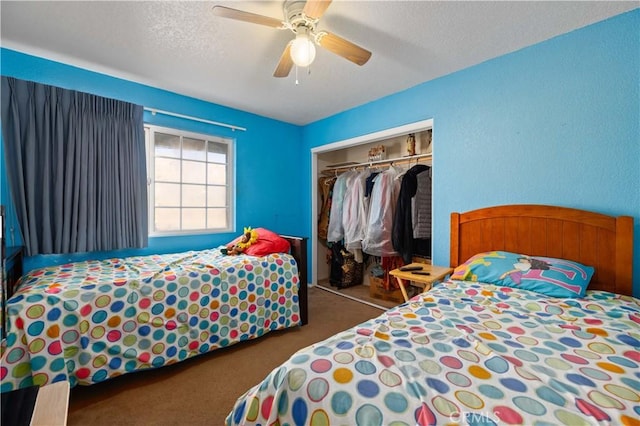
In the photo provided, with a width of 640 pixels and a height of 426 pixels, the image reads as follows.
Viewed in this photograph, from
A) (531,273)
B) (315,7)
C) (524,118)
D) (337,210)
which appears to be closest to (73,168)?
(315,7)

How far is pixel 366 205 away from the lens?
3.27 metres

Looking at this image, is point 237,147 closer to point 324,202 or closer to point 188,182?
point 188,182

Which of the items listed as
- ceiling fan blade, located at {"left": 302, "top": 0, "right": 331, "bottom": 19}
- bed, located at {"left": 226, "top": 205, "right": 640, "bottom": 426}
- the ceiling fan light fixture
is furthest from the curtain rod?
bed, located at {"left": 226, "top": 205, "right": 640, "bottom": 426}

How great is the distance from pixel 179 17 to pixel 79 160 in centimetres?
141

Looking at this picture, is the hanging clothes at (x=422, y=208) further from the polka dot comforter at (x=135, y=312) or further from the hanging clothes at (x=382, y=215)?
the polka dot comforter at (x=135, y=312)

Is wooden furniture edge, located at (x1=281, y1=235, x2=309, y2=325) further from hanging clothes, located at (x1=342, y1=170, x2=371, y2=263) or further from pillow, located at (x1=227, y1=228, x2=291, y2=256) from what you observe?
hanging clothes, located at (x1=342, y1=170, x2=371, y2=263)

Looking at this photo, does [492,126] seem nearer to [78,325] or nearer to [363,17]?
[363,17]

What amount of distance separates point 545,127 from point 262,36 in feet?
6.92

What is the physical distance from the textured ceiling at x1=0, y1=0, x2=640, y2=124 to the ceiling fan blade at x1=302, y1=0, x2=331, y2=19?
0.25 m

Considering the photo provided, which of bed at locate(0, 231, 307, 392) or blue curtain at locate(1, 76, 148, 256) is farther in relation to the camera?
blue curtain at locate(1, 76, 148, 256)

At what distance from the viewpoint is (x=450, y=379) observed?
2.61 ft

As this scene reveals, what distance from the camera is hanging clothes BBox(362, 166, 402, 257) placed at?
300 cm

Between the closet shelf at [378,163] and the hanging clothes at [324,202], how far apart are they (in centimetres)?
12

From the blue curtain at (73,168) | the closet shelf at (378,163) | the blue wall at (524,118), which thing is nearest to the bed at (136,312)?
the blue curtain at (73,168)
